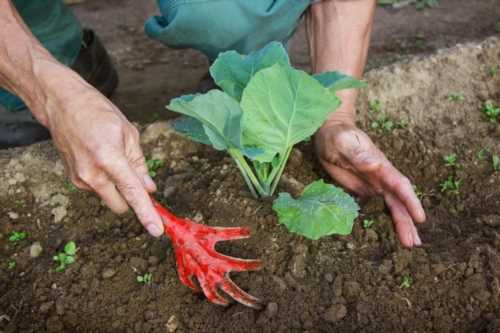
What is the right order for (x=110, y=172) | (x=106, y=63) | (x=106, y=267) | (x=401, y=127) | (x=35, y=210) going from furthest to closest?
(x=106, y=63)
(x=401, y=127)
(x=35, y=210)
(x=106, y=267)
(x=110, y=172)

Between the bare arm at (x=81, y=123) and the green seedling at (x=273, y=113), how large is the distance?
0.16 metres

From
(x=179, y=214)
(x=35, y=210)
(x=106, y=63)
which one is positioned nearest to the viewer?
(x=179, y=214)

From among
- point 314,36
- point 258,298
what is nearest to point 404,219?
point 258,298

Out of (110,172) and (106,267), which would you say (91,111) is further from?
(106,267)

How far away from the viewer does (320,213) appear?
122 centimetres

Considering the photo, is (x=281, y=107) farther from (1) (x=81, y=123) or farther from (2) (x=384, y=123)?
(2) (x=384, y=123)

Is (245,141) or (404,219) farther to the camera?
(404,219)

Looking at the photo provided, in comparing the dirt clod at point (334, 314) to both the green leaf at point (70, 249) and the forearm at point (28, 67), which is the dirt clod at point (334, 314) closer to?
the green leaf at point (70, 249)

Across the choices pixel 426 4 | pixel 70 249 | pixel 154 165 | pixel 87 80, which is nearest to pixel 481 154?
pixel 154 165

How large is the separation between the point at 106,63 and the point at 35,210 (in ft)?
3.67

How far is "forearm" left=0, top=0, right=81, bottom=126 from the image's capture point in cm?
126

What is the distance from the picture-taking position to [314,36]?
1.92 metres

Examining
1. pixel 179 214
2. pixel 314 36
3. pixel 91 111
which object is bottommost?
pixel 179 214

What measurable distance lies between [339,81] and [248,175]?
1.27ft
